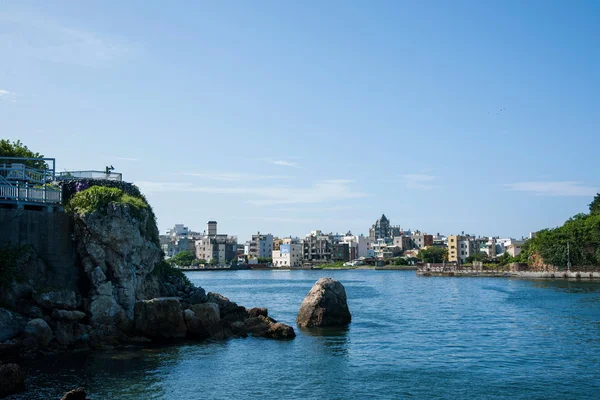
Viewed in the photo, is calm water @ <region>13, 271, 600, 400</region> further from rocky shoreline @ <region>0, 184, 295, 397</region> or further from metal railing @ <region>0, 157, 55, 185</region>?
metal railing @ <region>0, 157, 55, 185</region>

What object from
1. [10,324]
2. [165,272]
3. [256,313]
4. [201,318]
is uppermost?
[165,272]

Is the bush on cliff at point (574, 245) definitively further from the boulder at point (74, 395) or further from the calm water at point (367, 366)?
the boulder at point (74, 395)

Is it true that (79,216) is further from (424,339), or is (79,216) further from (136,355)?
(424,339)

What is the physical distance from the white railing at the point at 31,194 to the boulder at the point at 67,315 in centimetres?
831

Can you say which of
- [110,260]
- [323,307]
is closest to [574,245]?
[323,307]

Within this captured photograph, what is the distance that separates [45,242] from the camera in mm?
37781

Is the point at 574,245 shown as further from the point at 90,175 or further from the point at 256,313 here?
the point at 90,175

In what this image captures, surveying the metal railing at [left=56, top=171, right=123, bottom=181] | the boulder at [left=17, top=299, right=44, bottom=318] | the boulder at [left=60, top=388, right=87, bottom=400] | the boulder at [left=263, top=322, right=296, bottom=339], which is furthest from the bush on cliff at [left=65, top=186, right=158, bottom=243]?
the boulder at [left=60, top=388, right=87, bottom=400]

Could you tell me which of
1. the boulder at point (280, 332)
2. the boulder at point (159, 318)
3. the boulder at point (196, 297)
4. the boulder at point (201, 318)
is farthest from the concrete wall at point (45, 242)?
the boulder at point (280, 332)

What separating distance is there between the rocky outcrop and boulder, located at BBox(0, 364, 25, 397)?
1101 centimetres

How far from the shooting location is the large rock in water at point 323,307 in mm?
44156

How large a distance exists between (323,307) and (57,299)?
18982 mm

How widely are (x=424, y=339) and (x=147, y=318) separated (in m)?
18.5

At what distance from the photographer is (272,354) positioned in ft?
112
